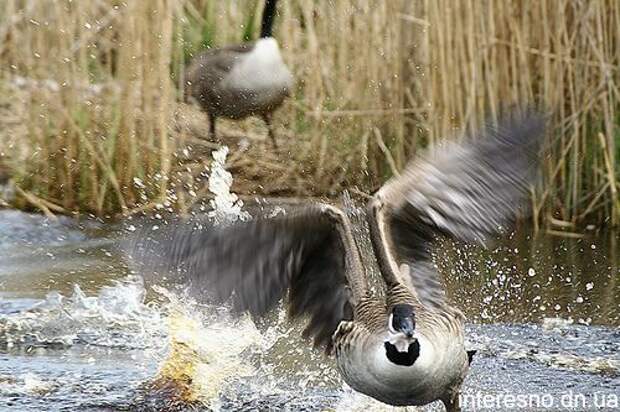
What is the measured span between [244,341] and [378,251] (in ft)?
4.36

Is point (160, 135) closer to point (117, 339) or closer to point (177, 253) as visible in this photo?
point (117, 339)

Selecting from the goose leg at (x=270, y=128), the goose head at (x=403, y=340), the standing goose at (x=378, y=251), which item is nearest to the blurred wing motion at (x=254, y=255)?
the standing goose at (x=378, y=251)

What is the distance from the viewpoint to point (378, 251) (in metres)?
4.97

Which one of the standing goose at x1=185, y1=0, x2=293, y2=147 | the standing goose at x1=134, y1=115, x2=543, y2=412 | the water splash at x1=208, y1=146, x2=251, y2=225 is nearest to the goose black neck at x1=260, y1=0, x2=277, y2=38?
the standing goose at x1=185, y1=0, x2=293, y2=147

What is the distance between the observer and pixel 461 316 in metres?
5.10

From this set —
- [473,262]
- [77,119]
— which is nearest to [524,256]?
[473,262]

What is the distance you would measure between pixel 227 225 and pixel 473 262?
2.89 m

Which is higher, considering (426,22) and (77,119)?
(426,22)

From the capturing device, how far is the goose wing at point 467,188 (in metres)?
5.16

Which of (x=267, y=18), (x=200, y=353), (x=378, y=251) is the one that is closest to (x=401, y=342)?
(x=378, y=251)

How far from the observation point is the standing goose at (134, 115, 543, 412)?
4.81 meters

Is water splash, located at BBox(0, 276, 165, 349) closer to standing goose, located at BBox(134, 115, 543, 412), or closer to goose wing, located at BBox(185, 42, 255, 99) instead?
standing goose, located at BBox(134, 115, 543, 412)

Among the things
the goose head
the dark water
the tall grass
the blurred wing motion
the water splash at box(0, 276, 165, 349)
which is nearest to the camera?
the goose head

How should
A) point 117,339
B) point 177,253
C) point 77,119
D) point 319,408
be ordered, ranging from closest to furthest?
point 177,253 < point 319,408 < point 117,339 < point 77,119
